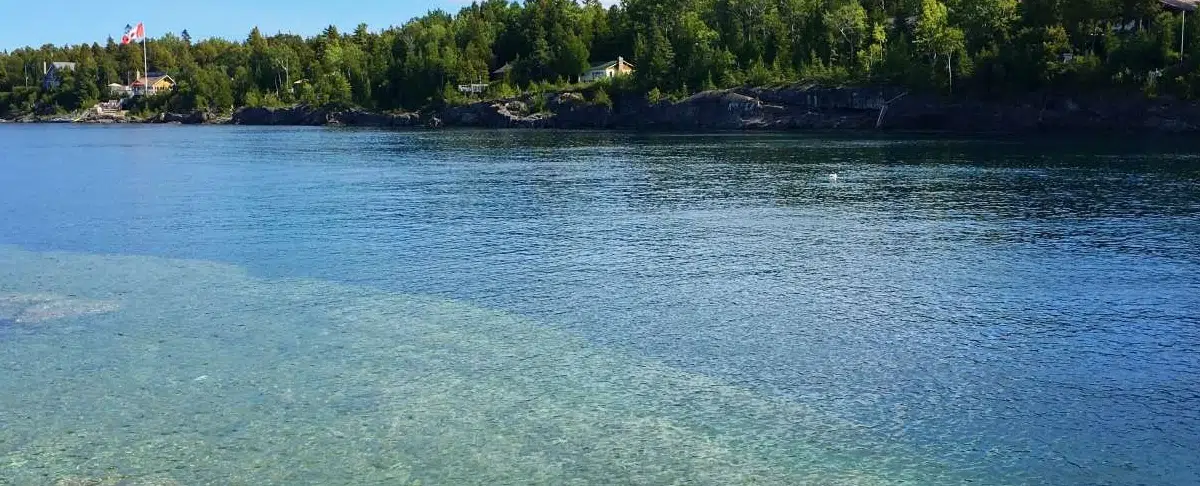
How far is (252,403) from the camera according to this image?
15.1 metres

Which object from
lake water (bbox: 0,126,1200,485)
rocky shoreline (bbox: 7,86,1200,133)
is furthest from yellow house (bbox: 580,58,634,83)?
lake water (bbox: 0,126,1200,485)

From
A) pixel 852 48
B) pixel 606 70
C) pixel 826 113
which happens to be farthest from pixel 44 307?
pixel 606 70

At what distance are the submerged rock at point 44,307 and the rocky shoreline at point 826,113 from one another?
9856 centimetres

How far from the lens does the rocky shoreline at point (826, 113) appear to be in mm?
97812

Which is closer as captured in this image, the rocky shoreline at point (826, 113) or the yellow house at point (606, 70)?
the rocky shoreline at point (826, 113)

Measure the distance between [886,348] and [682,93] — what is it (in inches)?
5203

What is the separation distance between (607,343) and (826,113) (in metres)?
111

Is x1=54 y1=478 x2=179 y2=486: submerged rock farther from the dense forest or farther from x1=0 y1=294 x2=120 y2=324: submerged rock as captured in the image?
the dense forest

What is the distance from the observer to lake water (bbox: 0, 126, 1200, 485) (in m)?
13.0

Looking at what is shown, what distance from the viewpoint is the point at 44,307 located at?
21828 millimetres

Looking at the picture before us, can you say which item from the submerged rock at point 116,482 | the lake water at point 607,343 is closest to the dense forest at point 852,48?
the lake water at point 607,343

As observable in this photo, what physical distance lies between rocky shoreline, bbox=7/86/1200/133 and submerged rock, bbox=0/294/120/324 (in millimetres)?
98557

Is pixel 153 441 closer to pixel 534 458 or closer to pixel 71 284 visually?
pixel 534 458

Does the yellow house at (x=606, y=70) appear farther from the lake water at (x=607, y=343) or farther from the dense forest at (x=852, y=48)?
the lake water at (x=607, y=343)
